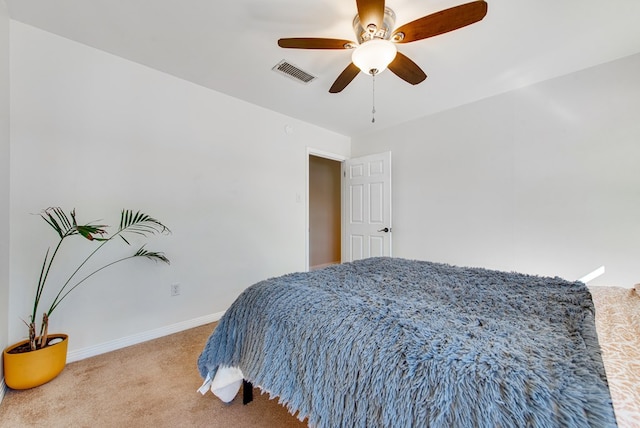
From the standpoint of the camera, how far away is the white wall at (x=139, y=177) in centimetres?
182

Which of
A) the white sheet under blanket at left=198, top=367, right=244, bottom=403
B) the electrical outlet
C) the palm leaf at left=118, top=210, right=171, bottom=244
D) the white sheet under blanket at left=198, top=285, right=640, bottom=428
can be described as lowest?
the white sheet under blanket at left=198, top=367, right=244, bottom=403

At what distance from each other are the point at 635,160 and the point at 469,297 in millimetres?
2255

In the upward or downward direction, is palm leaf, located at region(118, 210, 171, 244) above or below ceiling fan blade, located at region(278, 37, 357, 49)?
Answer: below

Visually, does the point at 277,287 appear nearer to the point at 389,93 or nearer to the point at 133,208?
the point at 133,208

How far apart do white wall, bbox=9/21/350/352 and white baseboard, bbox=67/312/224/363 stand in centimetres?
4

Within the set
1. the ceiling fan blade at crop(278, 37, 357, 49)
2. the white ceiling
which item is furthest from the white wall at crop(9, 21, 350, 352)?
the ceiling fan blade at crop(278, 37, 357, 49)

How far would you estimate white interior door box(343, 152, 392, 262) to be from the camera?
3584 millimetres

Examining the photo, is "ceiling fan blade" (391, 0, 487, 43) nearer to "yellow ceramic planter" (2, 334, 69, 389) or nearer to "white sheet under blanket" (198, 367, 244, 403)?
"white sheet under blanket" (198, 367, 244, 403)

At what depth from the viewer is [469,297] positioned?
47.9 inches

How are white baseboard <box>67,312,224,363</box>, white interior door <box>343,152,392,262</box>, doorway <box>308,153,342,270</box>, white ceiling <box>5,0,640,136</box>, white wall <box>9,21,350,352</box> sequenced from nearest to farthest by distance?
1. white ceiling <box>5,0,640,136</box>
2. white wall <box>9,21,350,352</box>
3. white baseboard <box>67,312,224,363</box>
4. white interior door <box>343,152,392,262</box>
5. doorway <box>308,153,342,270</box>

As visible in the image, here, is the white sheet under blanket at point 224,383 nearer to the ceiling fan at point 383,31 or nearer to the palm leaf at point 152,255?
the palm leaf at point 152,255

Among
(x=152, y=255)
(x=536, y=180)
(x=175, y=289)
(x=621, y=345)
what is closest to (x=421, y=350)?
(x=621, y=345)

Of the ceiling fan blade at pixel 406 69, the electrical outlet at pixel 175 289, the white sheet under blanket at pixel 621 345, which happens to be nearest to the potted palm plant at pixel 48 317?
the electrical outlet at pixel 175 289

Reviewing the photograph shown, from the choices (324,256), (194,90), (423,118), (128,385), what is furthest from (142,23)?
(324,256)
